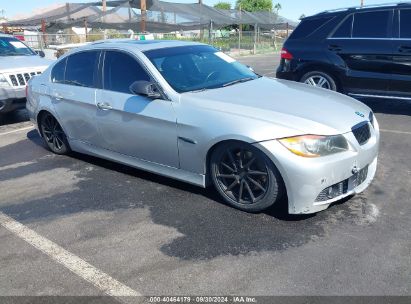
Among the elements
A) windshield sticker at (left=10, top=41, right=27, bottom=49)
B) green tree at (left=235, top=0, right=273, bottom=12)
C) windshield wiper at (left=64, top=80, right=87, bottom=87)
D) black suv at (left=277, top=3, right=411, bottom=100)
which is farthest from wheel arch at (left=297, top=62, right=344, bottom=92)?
green tree at (left=235, top=0, right=273, bottom=12)

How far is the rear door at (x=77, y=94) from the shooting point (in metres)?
5.03

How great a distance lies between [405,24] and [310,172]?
498cm

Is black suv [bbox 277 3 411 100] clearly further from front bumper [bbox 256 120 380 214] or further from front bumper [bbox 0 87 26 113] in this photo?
front bumper [bbox 0 87 26 113]

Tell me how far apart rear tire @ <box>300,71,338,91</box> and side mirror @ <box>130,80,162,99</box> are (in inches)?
167

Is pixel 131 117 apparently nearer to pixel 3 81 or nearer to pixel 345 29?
pixel 3 81

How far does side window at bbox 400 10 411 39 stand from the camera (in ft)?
23.1

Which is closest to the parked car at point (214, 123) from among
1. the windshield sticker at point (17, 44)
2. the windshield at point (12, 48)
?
the windshield at point (12, 48)

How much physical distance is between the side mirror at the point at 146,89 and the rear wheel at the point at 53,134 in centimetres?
192

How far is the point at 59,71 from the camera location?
5.63m

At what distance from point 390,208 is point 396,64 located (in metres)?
4.01

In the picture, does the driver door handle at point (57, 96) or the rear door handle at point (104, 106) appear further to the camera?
the driver door handle at point (57, 96)

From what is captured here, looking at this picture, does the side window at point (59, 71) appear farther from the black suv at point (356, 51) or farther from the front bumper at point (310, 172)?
the black suv at point (356, 51)

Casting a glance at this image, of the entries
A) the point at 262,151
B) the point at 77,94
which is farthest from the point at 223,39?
the point at 262,151

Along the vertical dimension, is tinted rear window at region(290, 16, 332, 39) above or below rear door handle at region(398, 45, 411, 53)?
above
